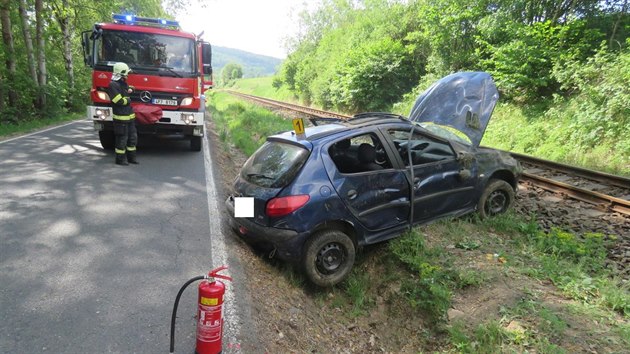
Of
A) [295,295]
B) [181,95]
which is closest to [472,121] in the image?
[295,295]

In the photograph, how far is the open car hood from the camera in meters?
6.17

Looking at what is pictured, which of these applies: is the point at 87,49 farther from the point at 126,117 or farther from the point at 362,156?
the point at 362,156

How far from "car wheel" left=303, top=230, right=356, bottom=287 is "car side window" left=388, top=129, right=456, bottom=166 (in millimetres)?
1399

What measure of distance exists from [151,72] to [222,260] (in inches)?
213

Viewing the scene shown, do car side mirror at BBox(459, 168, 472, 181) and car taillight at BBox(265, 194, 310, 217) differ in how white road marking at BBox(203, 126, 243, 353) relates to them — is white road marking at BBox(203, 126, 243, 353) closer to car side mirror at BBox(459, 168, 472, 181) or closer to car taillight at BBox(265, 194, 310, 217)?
car taillight at BBox(265, 194, 310, 217)

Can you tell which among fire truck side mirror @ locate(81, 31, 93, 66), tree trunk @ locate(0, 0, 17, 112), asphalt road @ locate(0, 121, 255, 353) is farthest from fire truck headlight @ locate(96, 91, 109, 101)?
tree trunk @ locate(0, 0, 17, 112)

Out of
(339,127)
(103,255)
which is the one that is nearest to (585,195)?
(339,127)

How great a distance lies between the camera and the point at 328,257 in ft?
13.6

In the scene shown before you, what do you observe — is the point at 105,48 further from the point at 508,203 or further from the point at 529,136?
the point at 529,136

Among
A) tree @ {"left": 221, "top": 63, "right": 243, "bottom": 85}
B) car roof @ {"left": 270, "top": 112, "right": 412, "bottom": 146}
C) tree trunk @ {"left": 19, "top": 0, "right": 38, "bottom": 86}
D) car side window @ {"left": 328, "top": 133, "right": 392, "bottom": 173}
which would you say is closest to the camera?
car roof @ {"left": 270, "top": 112, "right": 412, "bottom": 146}

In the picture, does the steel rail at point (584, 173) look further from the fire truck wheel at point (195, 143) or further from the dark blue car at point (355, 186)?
the fire truck wheel at point (195, 143)

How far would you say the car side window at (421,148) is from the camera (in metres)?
4.84

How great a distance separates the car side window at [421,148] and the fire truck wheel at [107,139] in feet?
21.8

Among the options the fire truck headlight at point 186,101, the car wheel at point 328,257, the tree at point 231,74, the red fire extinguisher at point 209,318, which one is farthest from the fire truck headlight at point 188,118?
the tree at point 231,74
